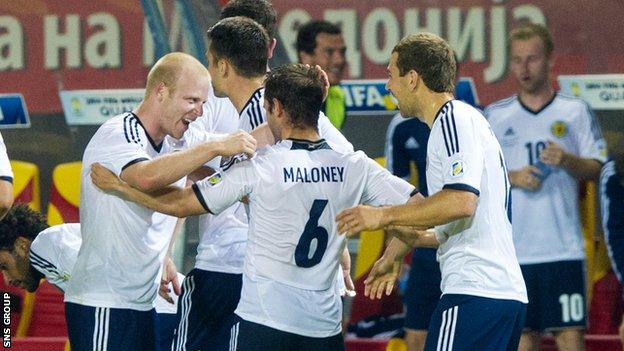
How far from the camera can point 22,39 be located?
7.21m

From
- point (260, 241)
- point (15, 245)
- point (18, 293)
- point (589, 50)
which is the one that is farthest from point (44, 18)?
point (260, 241)

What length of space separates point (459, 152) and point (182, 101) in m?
1.00

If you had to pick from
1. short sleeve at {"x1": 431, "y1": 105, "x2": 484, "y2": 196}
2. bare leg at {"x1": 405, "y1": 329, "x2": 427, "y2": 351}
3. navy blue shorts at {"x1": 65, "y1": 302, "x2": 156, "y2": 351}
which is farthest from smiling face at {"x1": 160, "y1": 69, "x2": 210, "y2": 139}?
bare leg at {"x1": 405, "y1": 329, "x2": 427, "y2": 351}

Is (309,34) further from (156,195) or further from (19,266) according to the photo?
(156,195)

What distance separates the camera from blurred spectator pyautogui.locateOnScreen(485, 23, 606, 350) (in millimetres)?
6324

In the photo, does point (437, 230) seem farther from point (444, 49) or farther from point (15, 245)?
point (15, 245)

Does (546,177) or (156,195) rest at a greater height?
(156,195)

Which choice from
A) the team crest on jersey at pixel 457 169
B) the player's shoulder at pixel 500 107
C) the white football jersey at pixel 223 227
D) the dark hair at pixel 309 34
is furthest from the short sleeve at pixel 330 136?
the player's shoulder at pixel 500 107

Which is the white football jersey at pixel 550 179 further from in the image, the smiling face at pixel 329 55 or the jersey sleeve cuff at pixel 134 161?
the jersey sleeve cuff at pixel 134 161

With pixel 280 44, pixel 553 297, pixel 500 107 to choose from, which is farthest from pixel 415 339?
pixel 280 44

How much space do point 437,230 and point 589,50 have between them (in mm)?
2730

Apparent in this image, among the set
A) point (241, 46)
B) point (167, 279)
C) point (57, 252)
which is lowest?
point (167, 279)

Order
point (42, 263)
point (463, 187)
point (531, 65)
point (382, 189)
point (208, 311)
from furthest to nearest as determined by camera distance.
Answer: point (531, 65), point (42, 263), point (208, 311), point (382, 189), point (463, 187)

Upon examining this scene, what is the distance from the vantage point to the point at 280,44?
709 cm
